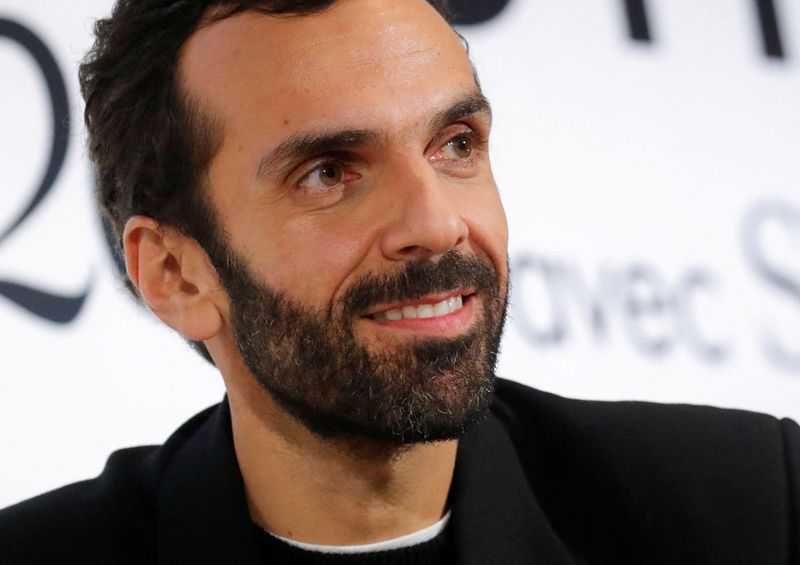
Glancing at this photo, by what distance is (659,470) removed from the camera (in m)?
1.81

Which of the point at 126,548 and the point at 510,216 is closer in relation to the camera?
the point at 126,548

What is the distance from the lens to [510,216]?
2.46 meters

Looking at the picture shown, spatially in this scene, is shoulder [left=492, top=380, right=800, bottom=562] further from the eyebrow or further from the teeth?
the eyebrow

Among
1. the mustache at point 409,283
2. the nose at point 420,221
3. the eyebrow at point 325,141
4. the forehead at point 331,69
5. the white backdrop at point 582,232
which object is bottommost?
the white backdrop at point 582,232

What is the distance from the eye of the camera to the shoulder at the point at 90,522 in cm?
174

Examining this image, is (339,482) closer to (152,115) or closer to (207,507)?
(207,507)

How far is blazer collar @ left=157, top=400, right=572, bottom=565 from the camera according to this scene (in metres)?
1.66

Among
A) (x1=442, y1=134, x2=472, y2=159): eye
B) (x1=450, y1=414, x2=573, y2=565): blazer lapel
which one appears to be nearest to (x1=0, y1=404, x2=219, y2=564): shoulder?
(x1=450, y1=414, x2=573, y2=565): blazer lapel

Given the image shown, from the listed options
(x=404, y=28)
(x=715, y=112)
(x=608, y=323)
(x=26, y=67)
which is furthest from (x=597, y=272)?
(x=26, y=67)

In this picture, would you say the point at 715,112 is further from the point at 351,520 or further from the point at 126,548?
the point at 126,548

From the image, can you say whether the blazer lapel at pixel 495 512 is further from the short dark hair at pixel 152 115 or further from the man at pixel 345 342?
the short dark hair at pixel 152 115

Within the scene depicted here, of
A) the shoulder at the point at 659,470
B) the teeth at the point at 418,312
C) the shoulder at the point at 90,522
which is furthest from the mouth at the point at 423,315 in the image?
the shoulder at the point at 90,522

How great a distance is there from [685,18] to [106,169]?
138cm

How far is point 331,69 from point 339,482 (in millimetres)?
546
